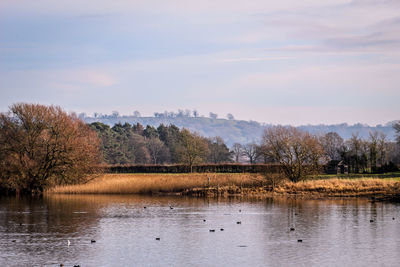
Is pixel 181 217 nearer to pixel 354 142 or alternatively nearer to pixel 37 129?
pixel 37 129

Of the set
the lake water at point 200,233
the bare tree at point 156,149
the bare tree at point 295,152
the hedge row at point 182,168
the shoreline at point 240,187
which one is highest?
the bare tree at point 156,149

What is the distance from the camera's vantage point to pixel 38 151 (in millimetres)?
57062

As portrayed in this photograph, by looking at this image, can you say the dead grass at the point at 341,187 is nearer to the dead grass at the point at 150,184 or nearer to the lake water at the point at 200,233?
the dead grass at the point at 150,184

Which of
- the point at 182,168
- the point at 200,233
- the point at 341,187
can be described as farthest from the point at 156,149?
the point at 200,233

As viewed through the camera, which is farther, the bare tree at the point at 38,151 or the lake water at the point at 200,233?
the bare tree at the point at 38,151

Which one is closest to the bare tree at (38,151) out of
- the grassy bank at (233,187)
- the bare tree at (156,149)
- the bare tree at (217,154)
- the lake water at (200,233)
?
the grassy bank at (233,187)

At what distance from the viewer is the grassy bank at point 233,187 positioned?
5359cm

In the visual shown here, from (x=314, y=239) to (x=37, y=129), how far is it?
3641cm

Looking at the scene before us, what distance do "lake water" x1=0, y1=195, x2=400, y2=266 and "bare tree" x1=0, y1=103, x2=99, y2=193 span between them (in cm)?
798

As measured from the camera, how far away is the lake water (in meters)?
24.8

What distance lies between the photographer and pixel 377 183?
54469 mm

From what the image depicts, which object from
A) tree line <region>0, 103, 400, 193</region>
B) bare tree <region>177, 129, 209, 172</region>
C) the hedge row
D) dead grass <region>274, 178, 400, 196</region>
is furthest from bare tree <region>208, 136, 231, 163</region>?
dead grass <region>274, 178, 400, 196</region>

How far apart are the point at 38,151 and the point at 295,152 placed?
84.8 feet

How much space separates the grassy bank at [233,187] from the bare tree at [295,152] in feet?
4.33
